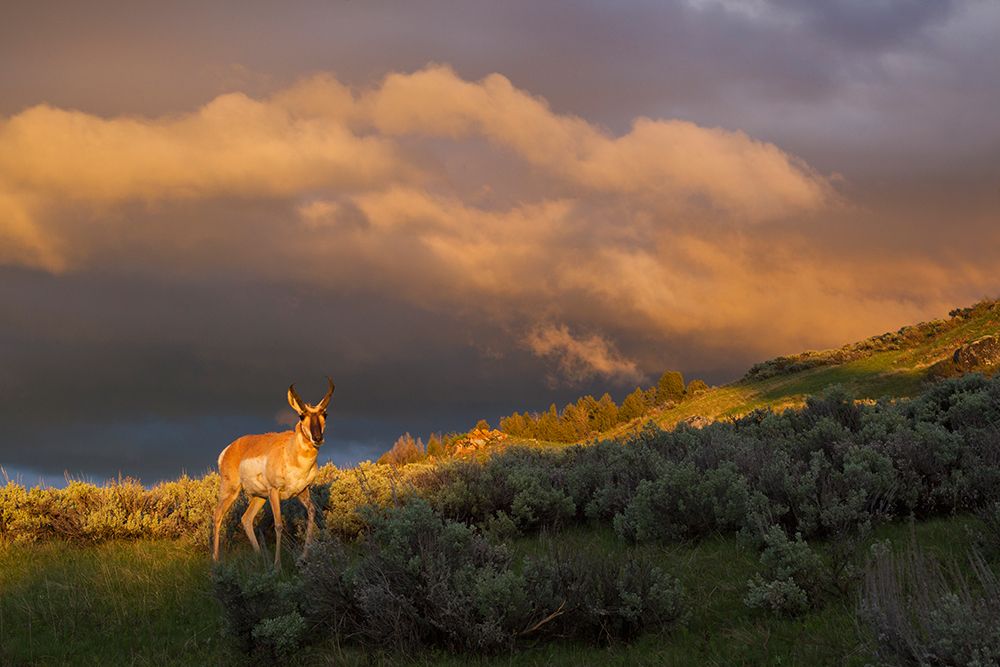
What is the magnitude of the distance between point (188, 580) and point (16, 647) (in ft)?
7.45

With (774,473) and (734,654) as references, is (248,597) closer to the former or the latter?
(734,654)

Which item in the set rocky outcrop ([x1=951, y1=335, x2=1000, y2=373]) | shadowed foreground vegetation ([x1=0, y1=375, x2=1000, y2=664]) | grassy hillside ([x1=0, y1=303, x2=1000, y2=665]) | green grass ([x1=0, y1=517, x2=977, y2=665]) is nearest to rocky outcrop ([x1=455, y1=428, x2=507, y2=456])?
grassy hillside ([x1=0, y1=303, x2=1000, y2=665])

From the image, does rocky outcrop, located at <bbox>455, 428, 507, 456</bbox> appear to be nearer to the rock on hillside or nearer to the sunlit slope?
the sunlit slope

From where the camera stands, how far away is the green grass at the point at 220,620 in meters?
6.38

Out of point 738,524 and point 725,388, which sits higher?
point 725,388

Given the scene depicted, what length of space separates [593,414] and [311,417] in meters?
39.2

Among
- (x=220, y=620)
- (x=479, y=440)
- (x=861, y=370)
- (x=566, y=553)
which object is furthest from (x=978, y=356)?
(x=220, y=620)

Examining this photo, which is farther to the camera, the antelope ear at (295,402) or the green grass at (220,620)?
the antelope ear at (295,402)

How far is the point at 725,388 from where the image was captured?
149ft

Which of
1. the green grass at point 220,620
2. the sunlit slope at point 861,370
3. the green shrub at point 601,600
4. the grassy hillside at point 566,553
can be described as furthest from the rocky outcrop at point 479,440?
the green shrub at point 601,600

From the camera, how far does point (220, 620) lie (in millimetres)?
7742

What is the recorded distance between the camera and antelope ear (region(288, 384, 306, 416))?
11320mm

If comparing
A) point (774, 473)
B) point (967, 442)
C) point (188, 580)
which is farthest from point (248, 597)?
point (967, 442)

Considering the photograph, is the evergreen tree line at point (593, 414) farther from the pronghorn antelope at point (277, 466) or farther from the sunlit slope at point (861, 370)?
the pronghorn antelope at point (277, 466)
